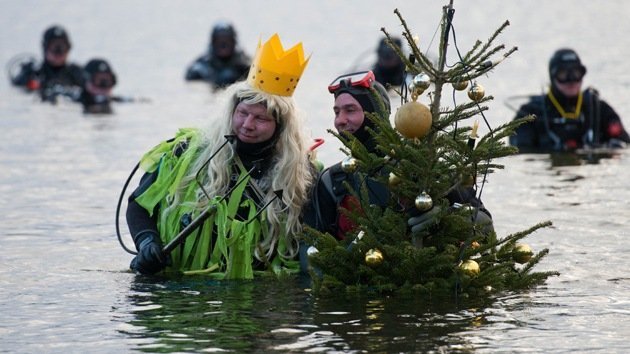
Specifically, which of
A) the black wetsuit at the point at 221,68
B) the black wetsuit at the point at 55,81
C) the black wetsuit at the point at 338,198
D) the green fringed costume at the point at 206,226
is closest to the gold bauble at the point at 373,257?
the black wetsuit at the point at 338,198

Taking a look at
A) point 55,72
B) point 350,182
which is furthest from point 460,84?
point 55,72

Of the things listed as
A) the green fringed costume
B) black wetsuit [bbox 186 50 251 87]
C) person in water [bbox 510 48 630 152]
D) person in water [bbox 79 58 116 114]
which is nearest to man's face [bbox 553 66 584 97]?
person in water [bbox 510 48 630 152]

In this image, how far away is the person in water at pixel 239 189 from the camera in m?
9.37

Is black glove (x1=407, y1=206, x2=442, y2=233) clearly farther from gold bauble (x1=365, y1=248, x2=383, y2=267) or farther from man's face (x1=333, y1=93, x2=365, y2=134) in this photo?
man's face (x1=333, y1=93, x2=365, y2=134)

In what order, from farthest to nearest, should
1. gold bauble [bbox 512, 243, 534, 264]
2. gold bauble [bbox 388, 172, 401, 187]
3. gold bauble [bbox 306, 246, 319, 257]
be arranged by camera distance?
1. gold bauble [bbox 512, 243, 534, 264]
2. gold bauble [bbox 306, 246, 319, 257]
3. gold bauble [bbox 388, 172, 401, 187]

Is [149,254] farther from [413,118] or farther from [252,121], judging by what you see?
[413,118]

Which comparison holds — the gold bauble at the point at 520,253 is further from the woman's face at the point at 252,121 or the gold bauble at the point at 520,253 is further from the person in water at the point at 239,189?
the woman's face at the point at 252,121

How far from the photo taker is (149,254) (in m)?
9.39

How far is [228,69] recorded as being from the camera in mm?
25891

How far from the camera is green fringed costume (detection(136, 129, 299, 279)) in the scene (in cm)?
948

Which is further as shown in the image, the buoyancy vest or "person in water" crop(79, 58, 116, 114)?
"person in water" crop(79, 58, 116, 114)

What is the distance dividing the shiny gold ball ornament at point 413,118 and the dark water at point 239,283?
1.02m

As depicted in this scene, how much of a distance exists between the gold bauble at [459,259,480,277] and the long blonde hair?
1.22 metres

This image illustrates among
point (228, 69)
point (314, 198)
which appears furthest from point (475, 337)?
point (228, 69)
